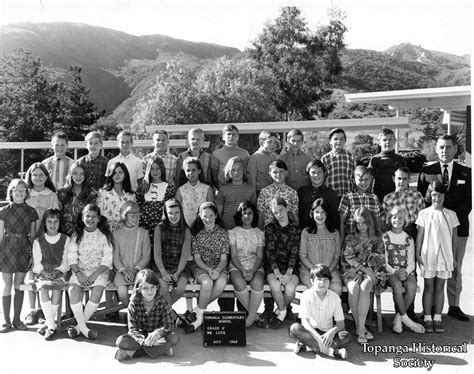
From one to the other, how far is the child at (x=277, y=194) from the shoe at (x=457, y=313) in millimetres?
1962

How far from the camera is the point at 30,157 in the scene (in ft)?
133

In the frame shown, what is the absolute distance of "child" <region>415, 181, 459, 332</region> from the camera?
544 cm

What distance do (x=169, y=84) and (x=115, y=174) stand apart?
1308 inches

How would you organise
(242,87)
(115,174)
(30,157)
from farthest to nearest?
(30,157)
(242,87)
(115,174)

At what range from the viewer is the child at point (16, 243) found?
5410 millimetres

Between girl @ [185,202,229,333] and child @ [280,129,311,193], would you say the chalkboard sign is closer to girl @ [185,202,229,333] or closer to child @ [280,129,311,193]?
girl @ [185,202,229,333]

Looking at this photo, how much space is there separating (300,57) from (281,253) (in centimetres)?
3470

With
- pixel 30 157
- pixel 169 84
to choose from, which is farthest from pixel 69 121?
pixel 169 84

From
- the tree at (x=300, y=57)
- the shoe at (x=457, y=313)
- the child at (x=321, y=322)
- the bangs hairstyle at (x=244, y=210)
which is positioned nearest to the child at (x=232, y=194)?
the bangs hairstyle at (x=244, y=210)

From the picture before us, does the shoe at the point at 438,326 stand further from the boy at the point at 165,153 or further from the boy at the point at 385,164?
the boy at the point at 165,153

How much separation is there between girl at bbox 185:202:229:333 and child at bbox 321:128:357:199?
55.3 inches

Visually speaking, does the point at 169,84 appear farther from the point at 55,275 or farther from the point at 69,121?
the point at 55,275

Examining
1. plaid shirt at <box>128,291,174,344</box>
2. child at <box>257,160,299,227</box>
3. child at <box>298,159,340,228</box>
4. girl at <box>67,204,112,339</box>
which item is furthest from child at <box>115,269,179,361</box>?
child at <box>298,159,340,228</box>

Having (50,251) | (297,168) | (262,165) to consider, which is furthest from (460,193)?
(50,251)
